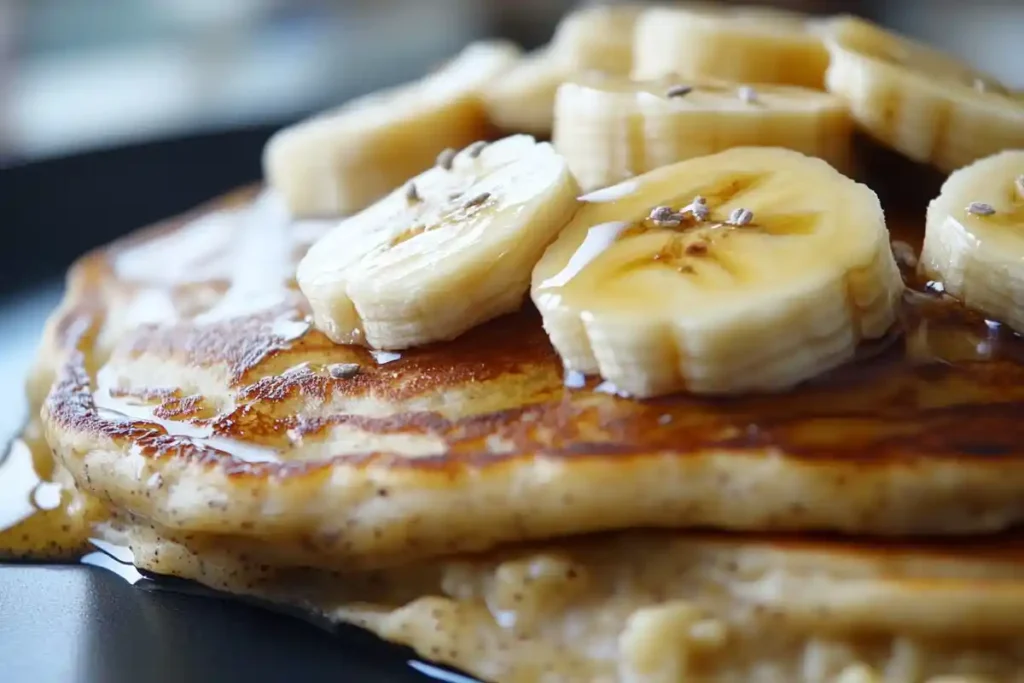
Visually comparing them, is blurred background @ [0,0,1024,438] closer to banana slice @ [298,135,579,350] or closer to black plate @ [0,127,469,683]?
black plate @ [0,127,469,683]

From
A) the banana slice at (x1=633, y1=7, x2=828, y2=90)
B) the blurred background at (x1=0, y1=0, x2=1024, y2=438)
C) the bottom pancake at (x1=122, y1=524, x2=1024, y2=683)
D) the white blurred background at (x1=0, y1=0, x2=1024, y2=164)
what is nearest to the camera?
the bottom pancake at (x1=122, y1=524, x2=1024, y2=683)

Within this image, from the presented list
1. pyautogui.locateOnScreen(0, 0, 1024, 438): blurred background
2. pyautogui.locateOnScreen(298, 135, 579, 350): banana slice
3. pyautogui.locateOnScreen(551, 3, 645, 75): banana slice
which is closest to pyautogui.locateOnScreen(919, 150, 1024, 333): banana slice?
pyautogui.locateOnScreen(298, 135, 579, 350): banana slice

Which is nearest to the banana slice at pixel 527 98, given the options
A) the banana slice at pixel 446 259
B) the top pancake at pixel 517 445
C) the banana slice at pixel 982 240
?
the banana slice at pixel 446 259

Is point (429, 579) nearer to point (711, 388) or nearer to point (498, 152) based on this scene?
point (711, 388)

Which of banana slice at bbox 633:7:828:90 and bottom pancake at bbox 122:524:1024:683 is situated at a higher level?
banana slice at bbox 633:7:828:90

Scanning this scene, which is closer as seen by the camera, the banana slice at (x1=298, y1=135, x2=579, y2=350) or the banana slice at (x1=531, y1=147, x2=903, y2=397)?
the banana slice at (x1=531, y1=147, x2=903, y2=397)

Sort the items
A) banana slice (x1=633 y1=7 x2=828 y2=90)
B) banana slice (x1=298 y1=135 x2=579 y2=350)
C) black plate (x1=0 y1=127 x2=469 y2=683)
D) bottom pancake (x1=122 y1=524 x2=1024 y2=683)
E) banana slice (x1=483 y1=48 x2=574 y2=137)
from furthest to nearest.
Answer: banana slice (x1=483 y1=48 x2=574 y2=137)
banana slice (x1=633 y1=7 x2=828 y2=90)
banana slice (x1=298 y1=135 x2=579 y2=350)
black plate (x1=0 y1=127 x2=469 y2=683)
bottom pancake (x1=122 y1=524 x2=1024 y2=683)

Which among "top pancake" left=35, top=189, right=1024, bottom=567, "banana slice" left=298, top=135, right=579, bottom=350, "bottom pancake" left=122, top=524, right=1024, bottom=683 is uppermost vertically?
"banana slice" left=298, top=135, right=579, bottom=350

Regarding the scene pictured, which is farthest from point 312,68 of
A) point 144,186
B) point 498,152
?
point 498,152
